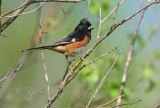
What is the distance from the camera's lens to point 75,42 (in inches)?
247

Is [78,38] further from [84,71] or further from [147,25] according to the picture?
[147,25]

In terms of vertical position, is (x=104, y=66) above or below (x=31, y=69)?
above

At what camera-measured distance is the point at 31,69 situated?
1347 cm

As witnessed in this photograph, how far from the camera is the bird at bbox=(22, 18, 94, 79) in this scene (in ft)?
20.0

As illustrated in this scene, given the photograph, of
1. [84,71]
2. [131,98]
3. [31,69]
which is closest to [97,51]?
[84,71]

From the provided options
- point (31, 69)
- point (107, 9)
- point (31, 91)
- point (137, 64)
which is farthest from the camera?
point (31, 69)

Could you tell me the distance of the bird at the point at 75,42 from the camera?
20.0ft

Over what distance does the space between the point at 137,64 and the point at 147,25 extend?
2.34ft

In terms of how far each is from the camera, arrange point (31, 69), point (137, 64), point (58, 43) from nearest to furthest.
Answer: point (58, 43), point (137, 64), point (31, 69)

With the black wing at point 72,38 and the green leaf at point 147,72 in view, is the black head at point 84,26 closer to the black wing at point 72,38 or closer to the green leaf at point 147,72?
the black wing at point 72,38

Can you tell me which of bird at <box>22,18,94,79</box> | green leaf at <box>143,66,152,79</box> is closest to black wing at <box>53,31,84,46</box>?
bird at <box>22,18,94,79</box>

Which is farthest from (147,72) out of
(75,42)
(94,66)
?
(75,42)

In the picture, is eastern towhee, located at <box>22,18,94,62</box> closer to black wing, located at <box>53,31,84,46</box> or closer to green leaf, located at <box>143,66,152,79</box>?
black wing, located at <box>53,31,84,46</box>

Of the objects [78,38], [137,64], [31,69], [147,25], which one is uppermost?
[78,38]
